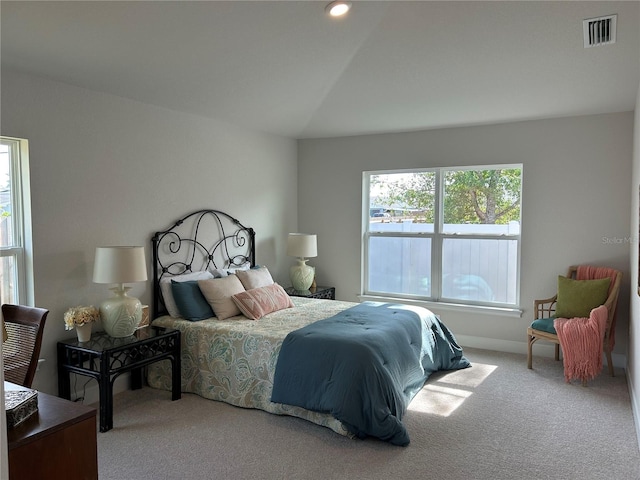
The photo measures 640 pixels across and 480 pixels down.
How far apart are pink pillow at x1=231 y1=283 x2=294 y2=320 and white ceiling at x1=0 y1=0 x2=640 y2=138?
69.7 inches

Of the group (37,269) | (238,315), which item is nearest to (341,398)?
(238,315)

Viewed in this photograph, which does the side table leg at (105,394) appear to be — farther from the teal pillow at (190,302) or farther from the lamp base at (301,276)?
the lamp base at (301,276)

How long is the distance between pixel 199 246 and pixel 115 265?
1.32 meters

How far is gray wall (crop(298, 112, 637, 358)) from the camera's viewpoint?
14.5 feet

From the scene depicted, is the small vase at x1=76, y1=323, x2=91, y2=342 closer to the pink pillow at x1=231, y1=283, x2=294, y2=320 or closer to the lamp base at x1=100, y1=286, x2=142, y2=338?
the lamp base at x1=100, y1=286, x2=142, y2=338

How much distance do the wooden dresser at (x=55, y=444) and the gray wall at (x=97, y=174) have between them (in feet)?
6.13

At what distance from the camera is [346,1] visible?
123 inches

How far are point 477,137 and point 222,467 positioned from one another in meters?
3.99

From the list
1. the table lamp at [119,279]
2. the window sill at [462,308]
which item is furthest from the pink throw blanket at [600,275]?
the table lamp at [119,279]

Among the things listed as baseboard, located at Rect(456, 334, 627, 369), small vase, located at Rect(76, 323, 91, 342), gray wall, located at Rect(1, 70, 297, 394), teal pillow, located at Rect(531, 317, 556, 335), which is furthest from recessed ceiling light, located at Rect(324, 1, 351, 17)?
baseboard, located at Rect(456, 334, 627, 369)

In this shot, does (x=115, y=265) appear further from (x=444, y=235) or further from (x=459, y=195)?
(x=459, y=195)

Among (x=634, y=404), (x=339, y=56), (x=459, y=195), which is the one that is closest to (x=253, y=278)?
(x=339, y=56)

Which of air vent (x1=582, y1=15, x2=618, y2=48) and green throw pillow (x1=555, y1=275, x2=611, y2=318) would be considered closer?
air vent (x1=582, y1=15, x2=618, y2=48)

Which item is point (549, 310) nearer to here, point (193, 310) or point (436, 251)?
point (436, 251)
